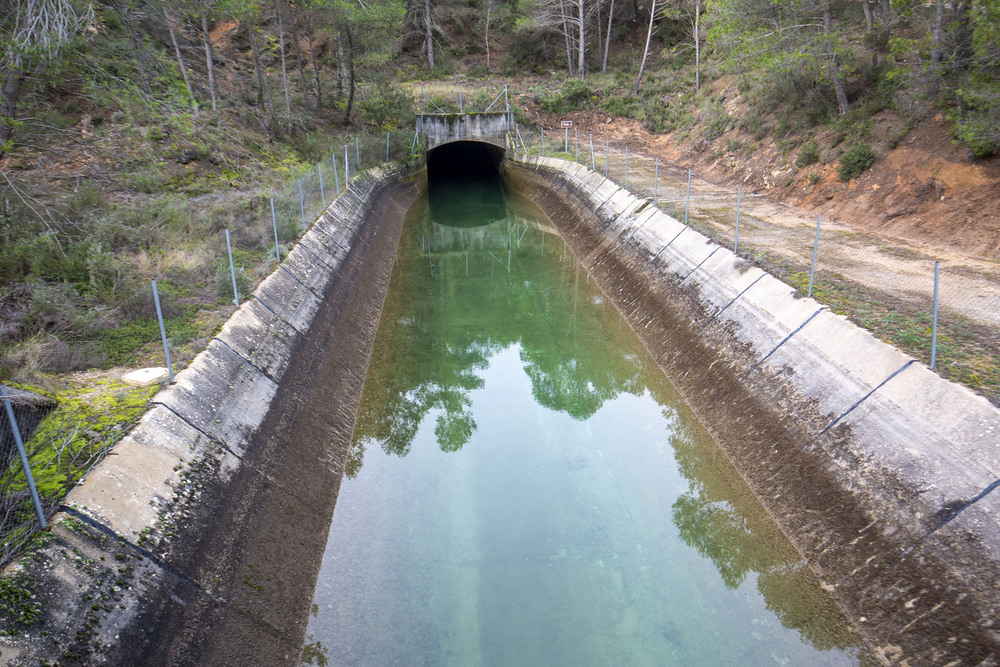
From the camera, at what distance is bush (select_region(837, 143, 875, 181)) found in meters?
18.4

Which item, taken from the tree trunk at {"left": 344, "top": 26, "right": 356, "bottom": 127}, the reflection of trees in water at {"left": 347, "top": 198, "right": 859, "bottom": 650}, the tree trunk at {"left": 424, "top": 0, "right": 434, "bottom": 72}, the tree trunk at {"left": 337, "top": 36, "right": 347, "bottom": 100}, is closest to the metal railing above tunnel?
the tree trunk at {"left": 344, "top": 26, "right": 356, "bottom": 127}

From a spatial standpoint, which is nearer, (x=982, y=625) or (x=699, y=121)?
(x=982, y=625)

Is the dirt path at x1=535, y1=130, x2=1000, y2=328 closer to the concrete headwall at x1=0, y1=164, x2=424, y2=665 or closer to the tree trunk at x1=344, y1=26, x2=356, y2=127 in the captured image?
the concrete headwall at x1=0, y1=164, x2=424, y2=665

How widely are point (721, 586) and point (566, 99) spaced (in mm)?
37509

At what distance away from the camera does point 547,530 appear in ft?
31.4

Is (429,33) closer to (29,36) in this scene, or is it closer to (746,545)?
(29,36)

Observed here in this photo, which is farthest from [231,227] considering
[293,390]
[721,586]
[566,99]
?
[566,99]

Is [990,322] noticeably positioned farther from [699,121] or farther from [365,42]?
[365,42]

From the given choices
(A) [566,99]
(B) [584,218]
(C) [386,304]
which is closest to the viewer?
(C) [386,304]

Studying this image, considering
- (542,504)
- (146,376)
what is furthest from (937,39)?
(146,376)

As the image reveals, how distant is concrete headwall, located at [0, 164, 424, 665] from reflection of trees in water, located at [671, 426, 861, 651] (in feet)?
18.7

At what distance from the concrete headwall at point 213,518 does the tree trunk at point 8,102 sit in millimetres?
4677

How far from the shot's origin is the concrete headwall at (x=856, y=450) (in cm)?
697

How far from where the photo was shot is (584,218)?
81.8 feet
